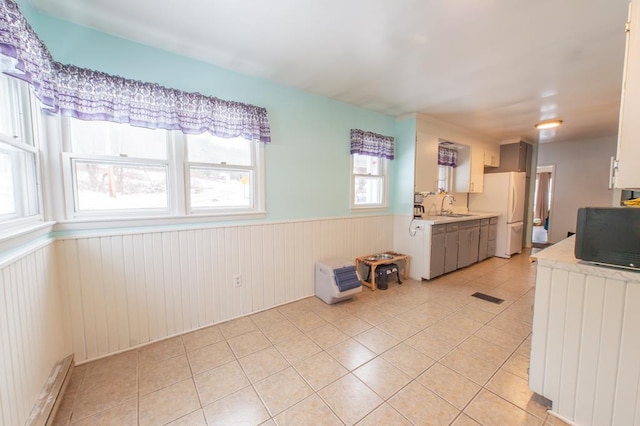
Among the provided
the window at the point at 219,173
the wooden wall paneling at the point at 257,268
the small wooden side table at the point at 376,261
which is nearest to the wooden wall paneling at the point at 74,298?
the window at the point at 219,173

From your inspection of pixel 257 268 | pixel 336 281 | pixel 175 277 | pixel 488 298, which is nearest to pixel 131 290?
pixel 175 277

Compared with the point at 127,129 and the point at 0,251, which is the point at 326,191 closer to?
the point at 127,129

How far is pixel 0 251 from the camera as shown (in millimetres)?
1164

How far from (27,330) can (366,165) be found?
3698 mm

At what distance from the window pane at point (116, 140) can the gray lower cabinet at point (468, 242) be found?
4.32 metres

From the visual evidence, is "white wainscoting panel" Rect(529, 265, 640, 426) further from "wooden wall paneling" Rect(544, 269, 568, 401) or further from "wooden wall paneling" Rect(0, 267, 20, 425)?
"wooden wall paneling" Rect(0, 267, 20, 425)

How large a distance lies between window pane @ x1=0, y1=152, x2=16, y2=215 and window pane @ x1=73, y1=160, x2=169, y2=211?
484 millimetres

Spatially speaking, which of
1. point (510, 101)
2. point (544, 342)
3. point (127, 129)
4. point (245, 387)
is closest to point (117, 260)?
point (127, 129)

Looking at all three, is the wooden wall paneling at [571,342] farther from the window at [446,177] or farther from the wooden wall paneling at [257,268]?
the window at [446,177]

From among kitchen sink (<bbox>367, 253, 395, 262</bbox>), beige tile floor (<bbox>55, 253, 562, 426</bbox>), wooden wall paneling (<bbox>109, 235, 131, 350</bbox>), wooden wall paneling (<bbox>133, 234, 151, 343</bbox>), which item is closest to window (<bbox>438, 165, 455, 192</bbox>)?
kitchen sink (<bbox>367, 253, 395, 262</bbox>)

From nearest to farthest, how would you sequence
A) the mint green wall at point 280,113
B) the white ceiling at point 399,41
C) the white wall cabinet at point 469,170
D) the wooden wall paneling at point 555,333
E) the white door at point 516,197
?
the wooden wall paneling at point 555,333
the white ceiling at point 399,41
the mint green wall at point 280,113
the white wall cabinet at point 469,170
the white door at point 516,197

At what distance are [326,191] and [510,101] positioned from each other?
2.60 metres

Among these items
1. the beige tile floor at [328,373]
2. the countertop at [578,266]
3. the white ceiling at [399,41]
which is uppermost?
the white ceiling at [399,41]

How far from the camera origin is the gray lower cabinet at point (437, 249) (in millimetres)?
3725
